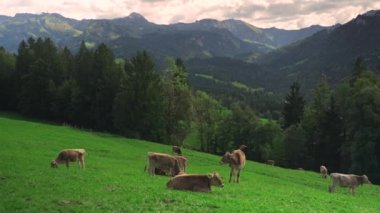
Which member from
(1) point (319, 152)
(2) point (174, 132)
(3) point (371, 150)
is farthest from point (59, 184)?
(1) point (319, 152)

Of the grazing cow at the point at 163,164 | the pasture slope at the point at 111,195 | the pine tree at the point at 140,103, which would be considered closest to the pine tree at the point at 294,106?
the pine tree at the point at 140,103

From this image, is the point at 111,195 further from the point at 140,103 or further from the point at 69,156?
the point at 140,103

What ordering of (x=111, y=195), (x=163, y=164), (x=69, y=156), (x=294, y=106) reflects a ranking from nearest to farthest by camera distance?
(x=111, y=195)
(x=163, y=164)
(x=69, y=156)
(x=294, y=106)

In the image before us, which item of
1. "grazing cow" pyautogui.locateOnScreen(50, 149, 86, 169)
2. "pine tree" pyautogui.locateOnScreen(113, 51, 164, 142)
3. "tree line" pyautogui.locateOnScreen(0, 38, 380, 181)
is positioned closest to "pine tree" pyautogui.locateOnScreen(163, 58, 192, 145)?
"tree line" pyautogui.locateOnScreen(0, 38, 380, 181)

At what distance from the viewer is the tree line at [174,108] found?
77894mm

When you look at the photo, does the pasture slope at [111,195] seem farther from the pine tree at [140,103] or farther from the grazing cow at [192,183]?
the pine tree at [140,103]

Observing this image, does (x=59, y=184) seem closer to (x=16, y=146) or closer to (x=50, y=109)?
A: (x=16, y=146)

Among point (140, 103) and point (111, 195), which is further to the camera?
point (140, 103)

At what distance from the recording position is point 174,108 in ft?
288

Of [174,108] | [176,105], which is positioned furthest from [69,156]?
[176,105]

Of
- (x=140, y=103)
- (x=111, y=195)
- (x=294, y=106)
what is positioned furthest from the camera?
(x=294, y=106)

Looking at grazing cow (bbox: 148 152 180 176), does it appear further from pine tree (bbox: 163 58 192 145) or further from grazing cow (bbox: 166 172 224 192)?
pine tree (bbox: 163 58 192 145)

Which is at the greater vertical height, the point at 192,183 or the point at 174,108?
the point at 174,108

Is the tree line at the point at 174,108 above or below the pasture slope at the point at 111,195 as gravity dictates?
above
